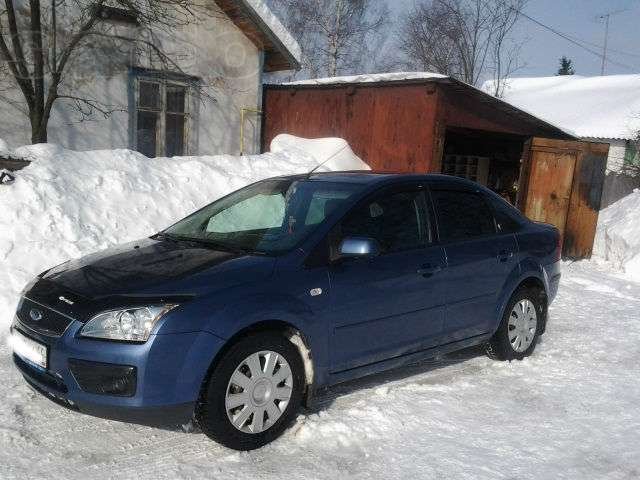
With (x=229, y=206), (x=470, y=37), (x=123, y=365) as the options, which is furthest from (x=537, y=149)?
(x=470, y=37)

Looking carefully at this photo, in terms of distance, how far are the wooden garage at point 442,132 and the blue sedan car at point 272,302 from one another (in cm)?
531

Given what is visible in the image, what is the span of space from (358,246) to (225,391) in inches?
46.1

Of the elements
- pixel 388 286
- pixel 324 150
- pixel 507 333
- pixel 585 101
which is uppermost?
pixel 585 101

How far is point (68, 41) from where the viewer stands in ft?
31.6

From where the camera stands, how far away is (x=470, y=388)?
4531 mm

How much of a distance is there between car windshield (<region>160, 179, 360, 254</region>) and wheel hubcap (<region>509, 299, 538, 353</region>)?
2.03m

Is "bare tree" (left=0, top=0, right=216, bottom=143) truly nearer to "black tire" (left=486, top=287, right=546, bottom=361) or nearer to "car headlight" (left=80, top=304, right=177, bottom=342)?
"car headlight" (left=80, top=304, right=177, bottom=342)

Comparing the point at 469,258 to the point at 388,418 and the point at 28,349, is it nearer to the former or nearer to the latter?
the point at 388,418

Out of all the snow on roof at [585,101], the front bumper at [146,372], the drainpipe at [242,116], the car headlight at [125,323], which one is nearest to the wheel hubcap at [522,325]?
the front bumper at [146,372]

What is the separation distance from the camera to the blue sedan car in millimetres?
3084

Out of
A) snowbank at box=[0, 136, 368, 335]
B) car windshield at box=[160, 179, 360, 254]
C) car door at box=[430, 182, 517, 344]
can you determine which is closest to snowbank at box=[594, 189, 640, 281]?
car door at box=[430, 182, 517, 344]

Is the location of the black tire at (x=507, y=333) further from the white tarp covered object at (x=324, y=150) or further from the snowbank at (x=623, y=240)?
the white tarp covered object at (x=324, y=150)

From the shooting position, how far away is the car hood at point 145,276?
320 cm

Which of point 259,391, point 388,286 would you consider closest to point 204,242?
point 259,391
